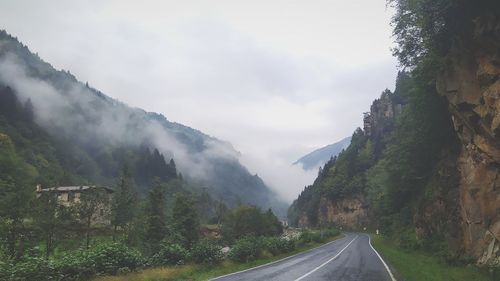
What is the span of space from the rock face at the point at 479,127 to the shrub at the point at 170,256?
53.4 feet

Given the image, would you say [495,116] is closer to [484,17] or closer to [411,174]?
[484,17]

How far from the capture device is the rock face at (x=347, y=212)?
477 ft

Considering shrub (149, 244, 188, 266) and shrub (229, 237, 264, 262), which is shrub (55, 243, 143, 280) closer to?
shrub (149, 244, 188, 266)

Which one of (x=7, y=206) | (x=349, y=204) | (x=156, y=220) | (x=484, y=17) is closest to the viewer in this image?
(x=484, y=17)

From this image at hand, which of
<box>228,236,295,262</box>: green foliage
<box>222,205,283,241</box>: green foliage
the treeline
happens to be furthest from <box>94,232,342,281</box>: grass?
<box>222,205,283,241</box>: green foliage

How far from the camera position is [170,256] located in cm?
2327

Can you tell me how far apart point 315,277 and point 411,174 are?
30.6m

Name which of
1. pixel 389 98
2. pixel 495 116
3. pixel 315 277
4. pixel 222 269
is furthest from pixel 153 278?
pixel 389 98

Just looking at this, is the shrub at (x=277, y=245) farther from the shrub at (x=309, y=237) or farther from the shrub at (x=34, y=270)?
the shrub at (x=34, y=270)

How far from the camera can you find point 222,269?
23.4 meters

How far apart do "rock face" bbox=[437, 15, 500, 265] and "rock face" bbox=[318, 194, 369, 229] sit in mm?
121904

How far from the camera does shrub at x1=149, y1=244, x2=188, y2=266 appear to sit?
22656 mm

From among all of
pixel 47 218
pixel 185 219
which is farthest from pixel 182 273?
pixel 185 219

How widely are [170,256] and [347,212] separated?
139798 millimetres
